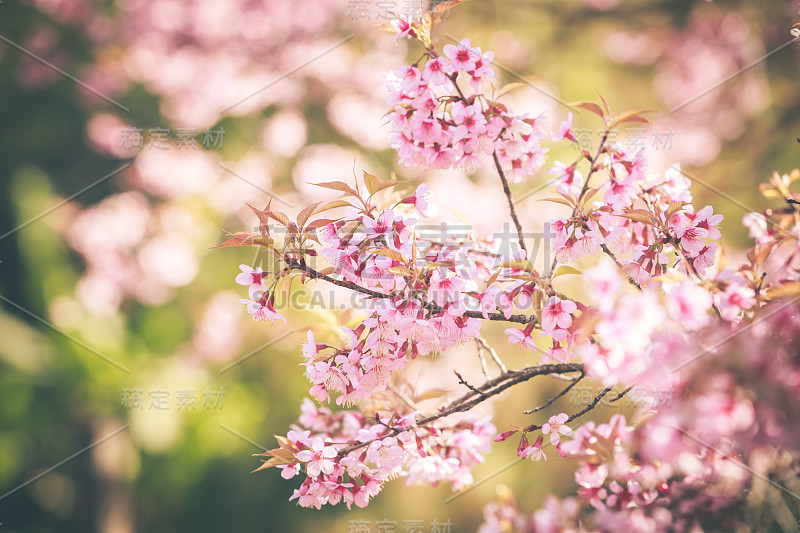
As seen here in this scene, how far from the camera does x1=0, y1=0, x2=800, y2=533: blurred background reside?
7.36 ft

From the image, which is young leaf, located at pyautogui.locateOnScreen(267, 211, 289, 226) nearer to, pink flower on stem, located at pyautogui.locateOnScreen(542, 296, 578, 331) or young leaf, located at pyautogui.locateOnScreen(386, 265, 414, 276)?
young leaf, located at pyautogui.locateOnScreen(386, 265, 414, 276)

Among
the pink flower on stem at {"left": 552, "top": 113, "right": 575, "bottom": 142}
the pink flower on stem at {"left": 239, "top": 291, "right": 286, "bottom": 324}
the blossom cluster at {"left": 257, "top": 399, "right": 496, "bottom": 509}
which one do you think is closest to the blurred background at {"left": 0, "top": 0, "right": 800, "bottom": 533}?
the pink flower on stem at {"left": 552, "top": 113, "right": 575, "bottom": 142}

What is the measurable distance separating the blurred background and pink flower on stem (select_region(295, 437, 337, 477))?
1.38 meters

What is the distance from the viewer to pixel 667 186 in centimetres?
83

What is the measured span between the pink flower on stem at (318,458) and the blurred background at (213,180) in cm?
138

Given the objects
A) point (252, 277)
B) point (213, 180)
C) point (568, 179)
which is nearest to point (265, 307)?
point (252, 277)

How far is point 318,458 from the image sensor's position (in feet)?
2.33

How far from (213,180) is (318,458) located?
238 centimetres

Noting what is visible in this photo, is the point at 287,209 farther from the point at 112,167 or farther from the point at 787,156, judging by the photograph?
the point at 787,156

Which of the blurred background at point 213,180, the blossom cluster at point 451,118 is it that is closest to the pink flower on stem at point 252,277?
the blossom cluster at point 451,118

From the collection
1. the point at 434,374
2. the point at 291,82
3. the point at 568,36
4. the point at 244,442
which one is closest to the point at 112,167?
the point at 291,82

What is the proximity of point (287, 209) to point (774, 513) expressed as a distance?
6.70 feet

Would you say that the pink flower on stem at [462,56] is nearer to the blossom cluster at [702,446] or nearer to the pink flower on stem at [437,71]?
the pink flower on stem at [437,71]

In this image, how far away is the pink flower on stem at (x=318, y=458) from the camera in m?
0.69
